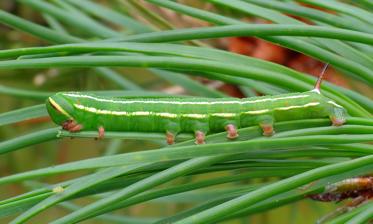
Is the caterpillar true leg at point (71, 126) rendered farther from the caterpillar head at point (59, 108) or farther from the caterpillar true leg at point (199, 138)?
the caterpillar true leg at point (199, 138)

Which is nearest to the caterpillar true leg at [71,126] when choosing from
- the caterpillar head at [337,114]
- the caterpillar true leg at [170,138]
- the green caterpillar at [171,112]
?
the green caterpillar at [171,112]

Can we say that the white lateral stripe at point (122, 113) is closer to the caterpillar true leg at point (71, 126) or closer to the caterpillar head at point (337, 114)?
the caterpillar true leg at point (71, 126)

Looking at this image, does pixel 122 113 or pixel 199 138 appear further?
pixel 122 113

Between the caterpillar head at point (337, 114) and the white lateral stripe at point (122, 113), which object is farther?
the white lateral stripe at point (122, 113)

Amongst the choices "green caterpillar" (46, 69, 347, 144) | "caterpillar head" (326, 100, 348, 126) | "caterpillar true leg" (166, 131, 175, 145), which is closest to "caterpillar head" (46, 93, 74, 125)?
"green caterpillar" (46, 69, 347, 144)

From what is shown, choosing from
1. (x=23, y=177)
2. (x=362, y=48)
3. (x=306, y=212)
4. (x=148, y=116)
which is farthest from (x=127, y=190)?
(x=306, y=212)

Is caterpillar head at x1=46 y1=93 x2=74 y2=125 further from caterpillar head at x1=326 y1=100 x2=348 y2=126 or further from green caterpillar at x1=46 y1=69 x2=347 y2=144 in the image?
caterpillar head at x1=326 y1=100 x2=348 y2=126

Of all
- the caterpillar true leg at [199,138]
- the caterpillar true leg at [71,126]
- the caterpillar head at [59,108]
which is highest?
the caterpillar head at [59,108]

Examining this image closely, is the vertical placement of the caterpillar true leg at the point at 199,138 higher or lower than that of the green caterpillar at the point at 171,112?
lower

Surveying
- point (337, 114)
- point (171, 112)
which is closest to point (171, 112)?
point (171, 112)

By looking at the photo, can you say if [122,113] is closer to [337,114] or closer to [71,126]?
[71,126]
